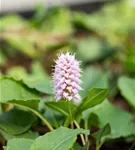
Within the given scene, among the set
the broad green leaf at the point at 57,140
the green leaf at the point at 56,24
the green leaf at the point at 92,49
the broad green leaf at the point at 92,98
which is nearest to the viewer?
the broad green leaf at the point at 57,140

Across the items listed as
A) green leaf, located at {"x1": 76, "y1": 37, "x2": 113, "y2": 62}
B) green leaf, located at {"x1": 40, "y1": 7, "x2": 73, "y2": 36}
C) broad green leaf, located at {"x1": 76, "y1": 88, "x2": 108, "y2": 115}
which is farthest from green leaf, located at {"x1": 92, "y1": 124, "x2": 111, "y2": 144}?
green leaf, located at {"x1": 40, "y1": 7, "x2": 73, "y2": 36}

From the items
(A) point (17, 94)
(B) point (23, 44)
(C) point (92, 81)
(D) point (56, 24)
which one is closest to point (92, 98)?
(A) point (17, 94)

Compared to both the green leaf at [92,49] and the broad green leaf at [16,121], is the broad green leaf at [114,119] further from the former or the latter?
the green leaf at [92,49]

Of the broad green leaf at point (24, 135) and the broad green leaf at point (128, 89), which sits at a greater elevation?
the broad green leaf at point (128, 89)

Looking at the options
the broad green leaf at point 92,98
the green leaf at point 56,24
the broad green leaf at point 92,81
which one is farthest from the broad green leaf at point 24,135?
the green leaf at point 56,24

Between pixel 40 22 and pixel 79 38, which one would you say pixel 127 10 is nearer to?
pixel 79 38

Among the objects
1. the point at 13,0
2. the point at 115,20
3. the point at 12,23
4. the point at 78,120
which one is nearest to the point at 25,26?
the point at 12,23
